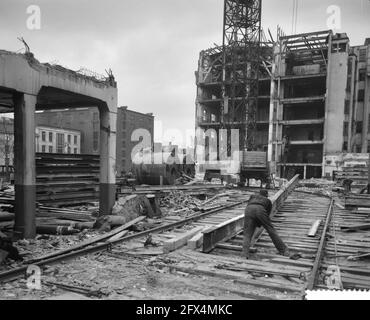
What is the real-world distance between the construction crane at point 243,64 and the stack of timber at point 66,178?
37.5 m

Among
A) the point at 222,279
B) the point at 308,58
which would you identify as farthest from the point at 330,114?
the point at 222,279

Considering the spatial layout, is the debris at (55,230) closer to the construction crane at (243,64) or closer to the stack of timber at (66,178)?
the stack of timber at (66,178)

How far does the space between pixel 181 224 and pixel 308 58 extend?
49034 millimetres

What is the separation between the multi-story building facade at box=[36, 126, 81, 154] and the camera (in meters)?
62.3

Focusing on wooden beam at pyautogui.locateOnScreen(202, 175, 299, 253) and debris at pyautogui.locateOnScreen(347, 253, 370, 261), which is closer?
debris at pyautogui.locateOnScreen(347, 253, 370, 261)

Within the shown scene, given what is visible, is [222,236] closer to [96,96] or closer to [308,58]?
[96,96]

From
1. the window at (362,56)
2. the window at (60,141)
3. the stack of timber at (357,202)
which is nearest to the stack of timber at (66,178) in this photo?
the stack of timber at (357,202)

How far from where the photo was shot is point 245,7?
51.1 meters

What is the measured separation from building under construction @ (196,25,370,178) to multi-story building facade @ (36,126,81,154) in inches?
1085

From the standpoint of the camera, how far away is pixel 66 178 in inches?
593

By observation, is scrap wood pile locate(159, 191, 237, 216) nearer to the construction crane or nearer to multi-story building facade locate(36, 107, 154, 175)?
the construction crane

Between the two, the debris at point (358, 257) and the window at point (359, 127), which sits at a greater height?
the window at point (359, 127)

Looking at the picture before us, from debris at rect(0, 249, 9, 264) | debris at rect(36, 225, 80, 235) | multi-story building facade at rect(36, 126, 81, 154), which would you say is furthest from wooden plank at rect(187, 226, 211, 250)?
multi-story building facade at rect(36, 126, 81, 154)

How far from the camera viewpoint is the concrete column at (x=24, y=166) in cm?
903
